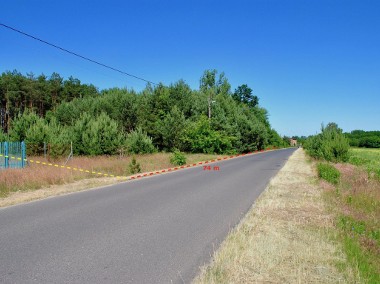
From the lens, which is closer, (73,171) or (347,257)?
(347,257)

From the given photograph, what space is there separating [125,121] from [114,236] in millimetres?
42174

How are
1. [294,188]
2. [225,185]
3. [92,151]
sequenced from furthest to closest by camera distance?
1. [92,151]
2. [225,185]
3. [294,188]

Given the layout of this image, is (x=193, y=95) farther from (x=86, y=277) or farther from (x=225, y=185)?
(x=86, y=277)

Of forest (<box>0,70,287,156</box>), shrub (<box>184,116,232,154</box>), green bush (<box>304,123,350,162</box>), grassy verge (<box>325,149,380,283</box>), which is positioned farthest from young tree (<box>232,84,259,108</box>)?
grassy verge (<box>325,149,380,283</box>)

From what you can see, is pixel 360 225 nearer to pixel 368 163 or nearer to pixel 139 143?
pixel 368 163

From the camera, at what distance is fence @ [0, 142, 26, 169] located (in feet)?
62.0

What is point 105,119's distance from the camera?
34594 millimetres

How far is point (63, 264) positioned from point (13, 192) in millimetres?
8729

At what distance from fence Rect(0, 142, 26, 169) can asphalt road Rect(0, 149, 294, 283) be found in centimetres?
946

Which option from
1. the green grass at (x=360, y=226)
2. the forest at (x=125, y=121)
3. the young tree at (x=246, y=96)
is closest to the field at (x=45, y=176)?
the forest at (x=125, y=121)

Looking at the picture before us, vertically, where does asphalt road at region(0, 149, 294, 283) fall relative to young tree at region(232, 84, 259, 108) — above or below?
below

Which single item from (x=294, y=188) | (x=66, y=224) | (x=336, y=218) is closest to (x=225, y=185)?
(x=294, y=188)

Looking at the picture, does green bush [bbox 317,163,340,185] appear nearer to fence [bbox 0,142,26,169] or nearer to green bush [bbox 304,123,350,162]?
green bush [bbox 304,123,350,162]

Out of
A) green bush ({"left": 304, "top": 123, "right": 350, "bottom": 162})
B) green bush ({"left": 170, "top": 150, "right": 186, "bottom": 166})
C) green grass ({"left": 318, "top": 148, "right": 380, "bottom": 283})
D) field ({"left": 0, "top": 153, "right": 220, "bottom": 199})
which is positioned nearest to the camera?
green grass ({"left": 318, "top": 148, "right": 380, "bottom": 283})
